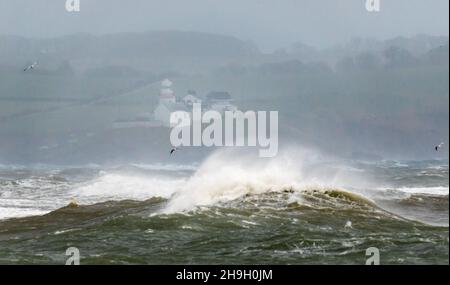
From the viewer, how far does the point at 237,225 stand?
24312 millimetres

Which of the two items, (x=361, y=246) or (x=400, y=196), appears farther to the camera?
(x=400, y=196)

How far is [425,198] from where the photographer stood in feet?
116

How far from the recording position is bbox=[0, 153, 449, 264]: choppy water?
64.8ft

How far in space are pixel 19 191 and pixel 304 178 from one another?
17.9 meters

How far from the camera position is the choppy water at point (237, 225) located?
778 inches

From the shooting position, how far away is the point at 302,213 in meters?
26.6

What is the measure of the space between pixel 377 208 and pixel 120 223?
31.2 ft
